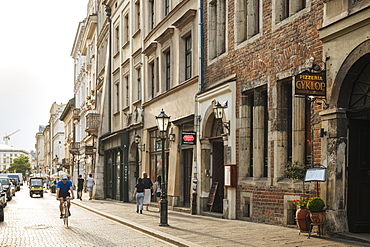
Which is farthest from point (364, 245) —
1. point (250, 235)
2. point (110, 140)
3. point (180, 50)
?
point (110, 140)

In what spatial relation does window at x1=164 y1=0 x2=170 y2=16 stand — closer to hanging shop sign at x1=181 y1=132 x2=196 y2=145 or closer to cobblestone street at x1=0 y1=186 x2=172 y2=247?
hanging shop sign at x1=181 y1=132 x2=196 y2=145

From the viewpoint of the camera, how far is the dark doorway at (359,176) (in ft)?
44.9

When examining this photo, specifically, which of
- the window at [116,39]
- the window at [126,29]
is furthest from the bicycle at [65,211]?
the window at [116,39]

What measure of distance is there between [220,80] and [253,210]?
5.24m

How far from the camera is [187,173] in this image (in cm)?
2570

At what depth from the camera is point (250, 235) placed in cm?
1452

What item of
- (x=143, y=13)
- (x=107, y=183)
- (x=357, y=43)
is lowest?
(x=107, y=183)

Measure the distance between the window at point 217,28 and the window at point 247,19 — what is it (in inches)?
73.8

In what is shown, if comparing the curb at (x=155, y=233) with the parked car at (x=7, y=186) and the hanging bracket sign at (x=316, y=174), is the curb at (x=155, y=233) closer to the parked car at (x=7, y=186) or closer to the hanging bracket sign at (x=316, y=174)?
the hanging bracket sign at (x=316, y=174)

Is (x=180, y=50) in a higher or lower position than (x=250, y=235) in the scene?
higher

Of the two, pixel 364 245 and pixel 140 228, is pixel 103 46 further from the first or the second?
pixel 364 245

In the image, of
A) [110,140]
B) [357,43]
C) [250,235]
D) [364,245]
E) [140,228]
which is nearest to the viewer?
[364,245]

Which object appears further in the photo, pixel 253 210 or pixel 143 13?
pixel 143 13

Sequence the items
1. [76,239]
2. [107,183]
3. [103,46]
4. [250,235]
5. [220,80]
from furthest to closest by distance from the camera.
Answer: [103,46] → [107,183] → [220,80] → [76,239] → [250,235]
